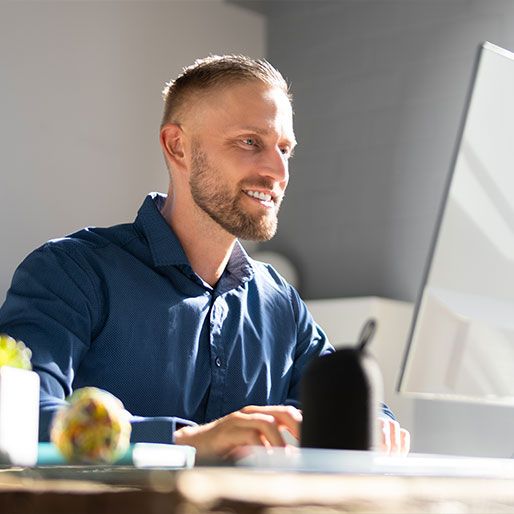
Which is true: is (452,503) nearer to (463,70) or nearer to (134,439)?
(134,439)

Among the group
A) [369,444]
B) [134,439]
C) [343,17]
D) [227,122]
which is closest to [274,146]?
[227,122]

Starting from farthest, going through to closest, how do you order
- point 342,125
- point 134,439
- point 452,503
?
point 342,125 → point 134,439 → point 452,503

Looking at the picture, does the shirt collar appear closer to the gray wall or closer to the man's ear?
the man's ear

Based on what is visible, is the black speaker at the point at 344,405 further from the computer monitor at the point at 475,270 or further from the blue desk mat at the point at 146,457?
the computer monitor at the point at 475,270

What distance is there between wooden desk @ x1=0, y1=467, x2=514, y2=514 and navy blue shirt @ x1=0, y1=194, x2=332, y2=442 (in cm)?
99

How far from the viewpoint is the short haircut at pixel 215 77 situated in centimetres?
195

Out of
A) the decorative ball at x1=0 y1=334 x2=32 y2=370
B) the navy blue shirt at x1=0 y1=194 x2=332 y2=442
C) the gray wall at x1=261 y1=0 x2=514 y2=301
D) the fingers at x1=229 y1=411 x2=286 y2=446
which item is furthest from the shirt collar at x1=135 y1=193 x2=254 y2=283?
the gray wall at x1=261 y1=0 x2=514 y2=301

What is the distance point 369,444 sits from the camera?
0.92 m

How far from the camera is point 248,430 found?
1.05 metres

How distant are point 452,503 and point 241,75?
4.98 ft

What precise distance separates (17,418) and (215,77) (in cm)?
127

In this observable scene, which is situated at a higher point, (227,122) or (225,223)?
(227,122)

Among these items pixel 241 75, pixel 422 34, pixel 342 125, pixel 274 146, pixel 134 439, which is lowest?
pixel 134 439

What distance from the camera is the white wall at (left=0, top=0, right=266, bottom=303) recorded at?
14.4 feet
